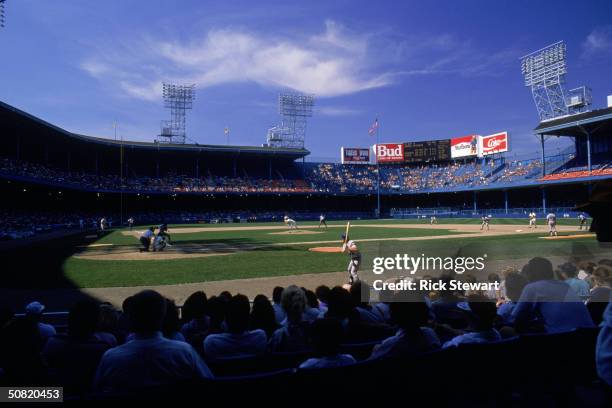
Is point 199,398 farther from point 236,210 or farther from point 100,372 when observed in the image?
point 236,210

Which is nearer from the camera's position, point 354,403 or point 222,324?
point 354,403

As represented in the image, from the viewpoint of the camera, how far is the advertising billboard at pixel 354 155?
91912 mm

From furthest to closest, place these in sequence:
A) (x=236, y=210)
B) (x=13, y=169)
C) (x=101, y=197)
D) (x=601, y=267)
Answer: (x=236, y=210) → (x=101, y=197) → (x=13, y=169) → (x=601, y=267)

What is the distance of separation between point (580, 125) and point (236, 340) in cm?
6117

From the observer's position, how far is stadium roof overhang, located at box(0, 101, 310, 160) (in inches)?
1662

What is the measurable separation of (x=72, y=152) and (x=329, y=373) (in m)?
71.2

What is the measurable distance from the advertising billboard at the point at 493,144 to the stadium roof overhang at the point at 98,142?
3584 centimetres

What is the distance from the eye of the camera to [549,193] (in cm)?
6100

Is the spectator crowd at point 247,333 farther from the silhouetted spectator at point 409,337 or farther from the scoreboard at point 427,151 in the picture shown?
the scoreboard at point 427,151

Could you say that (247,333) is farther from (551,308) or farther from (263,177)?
(263,177)

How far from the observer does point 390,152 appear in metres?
91.5

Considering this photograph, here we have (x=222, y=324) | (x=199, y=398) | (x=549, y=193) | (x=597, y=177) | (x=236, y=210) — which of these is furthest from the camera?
(x=236, y=210)

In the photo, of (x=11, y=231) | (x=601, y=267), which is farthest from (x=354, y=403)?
(x=11, y=231)

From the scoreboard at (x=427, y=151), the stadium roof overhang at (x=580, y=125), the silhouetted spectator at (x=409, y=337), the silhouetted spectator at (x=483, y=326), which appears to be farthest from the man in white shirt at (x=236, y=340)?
the scoreboard at (x=427, y=151)
